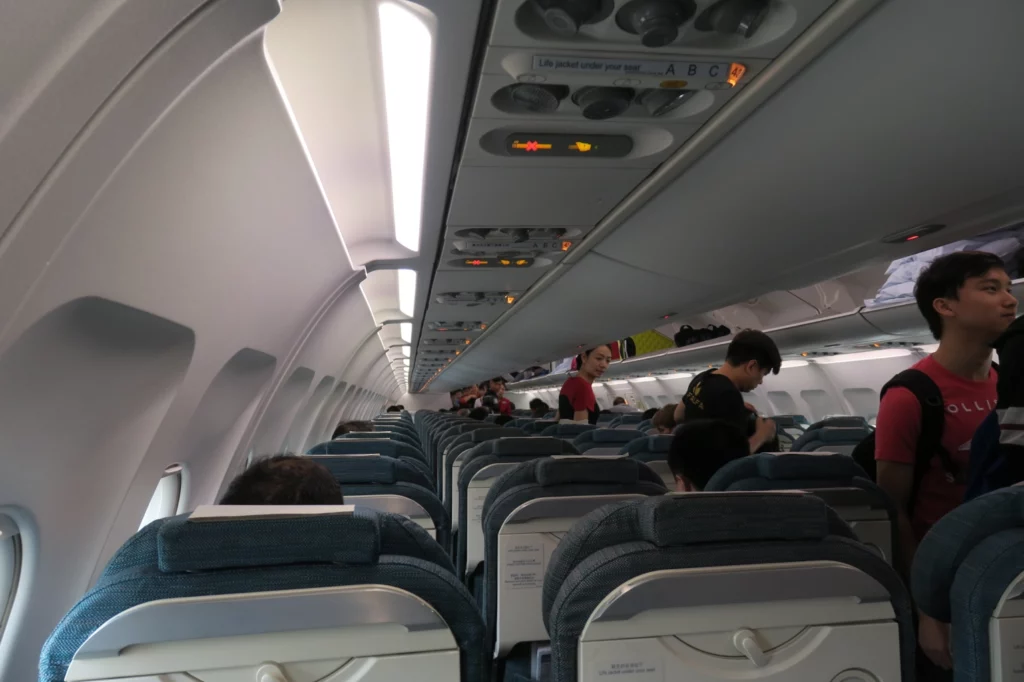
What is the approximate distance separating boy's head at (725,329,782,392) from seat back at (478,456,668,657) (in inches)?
52.5

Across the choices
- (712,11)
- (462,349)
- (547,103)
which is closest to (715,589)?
(712,11)

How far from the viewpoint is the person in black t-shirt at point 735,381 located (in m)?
4.07

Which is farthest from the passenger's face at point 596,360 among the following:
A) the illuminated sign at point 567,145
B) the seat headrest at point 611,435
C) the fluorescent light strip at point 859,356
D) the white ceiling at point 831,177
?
the fluorescent light strip at point 859,356

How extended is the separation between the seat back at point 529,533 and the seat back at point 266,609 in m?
1.36

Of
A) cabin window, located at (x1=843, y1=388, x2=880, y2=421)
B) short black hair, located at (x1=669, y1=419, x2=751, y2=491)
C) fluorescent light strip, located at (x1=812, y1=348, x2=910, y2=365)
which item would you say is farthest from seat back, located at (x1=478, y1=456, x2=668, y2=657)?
cabin window, located at (x1=843, y1=388, x2=880, y2=421)

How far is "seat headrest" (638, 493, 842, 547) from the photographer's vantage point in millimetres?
1676

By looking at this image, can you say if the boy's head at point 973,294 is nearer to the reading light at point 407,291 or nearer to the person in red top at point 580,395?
the reading light at point 407,291

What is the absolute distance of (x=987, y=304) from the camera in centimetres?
260

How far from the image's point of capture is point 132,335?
10.1ft

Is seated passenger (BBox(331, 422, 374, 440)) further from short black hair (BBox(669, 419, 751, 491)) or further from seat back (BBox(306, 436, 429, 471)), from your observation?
short black hair (BBox(669, 419, 751, 491))

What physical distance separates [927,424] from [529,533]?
1596 mm

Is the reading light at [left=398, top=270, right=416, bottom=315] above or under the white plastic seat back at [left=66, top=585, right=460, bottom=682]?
above

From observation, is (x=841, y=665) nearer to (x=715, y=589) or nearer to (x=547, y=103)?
(x=715, y=589)

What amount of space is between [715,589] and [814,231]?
2.91 meters
